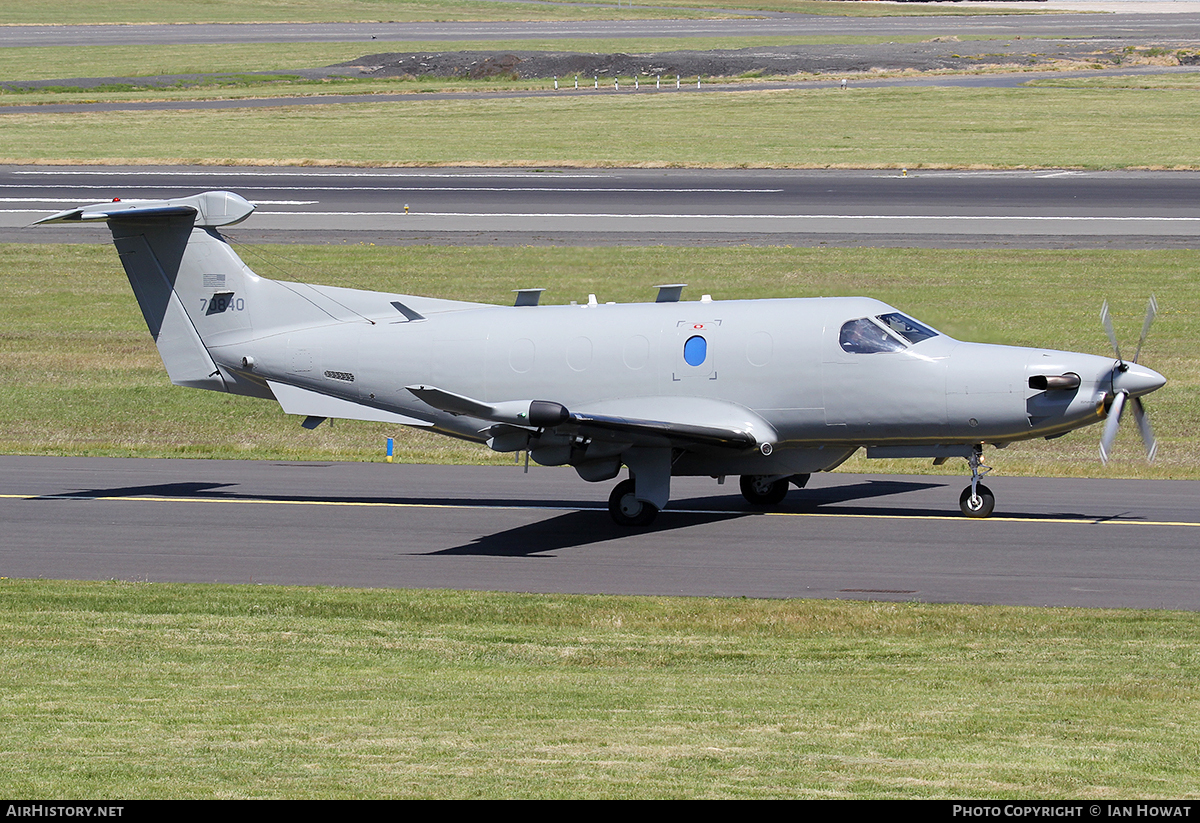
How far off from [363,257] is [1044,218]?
20.2m

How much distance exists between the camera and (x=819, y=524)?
19.7 m

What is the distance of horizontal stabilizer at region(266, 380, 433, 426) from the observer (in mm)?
21266

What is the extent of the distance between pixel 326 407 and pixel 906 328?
8516 mm

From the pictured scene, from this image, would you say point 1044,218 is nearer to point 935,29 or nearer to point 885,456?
point 885,456

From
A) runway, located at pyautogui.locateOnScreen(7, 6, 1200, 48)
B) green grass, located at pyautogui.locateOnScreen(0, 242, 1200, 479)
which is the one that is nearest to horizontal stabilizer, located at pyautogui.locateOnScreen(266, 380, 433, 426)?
green grass, located at pyautogui.locateOnScreen(0, 242, 1200, 479)

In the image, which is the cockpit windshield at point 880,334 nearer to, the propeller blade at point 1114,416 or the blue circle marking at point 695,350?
the blue circle marking at point 695,350

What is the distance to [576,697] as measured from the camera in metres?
11.5

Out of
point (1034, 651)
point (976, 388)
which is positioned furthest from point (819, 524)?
point (1034, 651)

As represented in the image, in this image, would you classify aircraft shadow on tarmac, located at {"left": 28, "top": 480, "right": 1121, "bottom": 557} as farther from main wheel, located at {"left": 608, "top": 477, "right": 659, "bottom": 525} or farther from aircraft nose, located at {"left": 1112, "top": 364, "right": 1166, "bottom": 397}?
aircraft nose, located at {"left": 1112, "top": 364, "right": 1166, "bottom": 397}

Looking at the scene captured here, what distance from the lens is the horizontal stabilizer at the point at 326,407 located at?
21266 millimetres

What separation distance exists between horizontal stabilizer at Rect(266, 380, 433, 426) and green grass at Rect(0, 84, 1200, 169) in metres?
36.3

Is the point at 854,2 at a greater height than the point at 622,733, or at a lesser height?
greater

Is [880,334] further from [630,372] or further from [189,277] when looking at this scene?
[189,277]

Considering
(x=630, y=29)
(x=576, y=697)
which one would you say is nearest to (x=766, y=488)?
(x=576, y=697)
